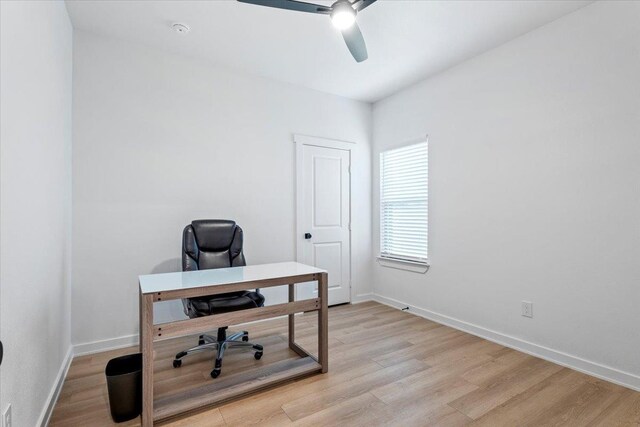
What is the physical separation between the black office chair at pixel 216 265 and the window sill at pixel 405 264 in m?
1.96

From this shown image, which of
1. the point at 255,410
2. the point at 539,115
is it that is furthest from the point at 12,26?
the point at 539,115

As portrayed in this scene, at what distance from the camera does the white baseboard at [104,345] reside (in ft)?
8.91

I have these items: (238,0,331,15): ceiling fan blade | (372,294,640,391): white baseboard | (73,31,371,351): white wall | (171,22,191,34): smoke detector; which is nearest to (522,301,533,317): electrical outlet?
(372,294,640,391): white baseboard

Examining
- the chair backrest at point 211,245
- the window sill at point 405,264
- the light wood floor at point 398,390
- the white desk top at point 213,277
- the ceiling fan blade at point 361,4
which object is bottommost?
the light wood floor at point 398,390

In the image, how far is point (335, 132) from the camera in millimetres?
4164

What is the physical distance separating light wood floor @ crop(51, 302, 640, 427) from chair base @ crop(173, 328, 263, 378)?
65mm

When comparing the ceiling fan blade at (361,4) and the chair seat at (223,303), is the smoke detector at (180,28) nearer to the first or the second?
the ceiling fan blade at (361,4)

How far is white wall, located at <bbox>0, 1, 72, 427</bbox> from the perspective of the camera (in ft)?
4.33

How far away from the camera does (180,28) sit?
2.68 metres

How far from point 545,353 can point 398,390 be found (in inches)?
55.4

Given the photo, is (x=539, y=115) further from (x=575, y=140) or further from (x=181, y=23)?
(x=181, y=23)

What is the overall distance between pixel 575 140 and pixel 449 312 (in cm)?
198

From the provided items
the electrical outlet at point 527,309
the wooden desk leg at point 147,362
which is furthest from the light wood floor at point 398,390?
the electrical outlet at point 527,309

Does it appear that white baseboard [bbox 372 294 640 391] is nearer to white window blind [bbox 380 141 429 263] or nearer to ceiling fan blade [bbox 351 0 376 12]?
white window blind [bbox 380 141 429 263]
